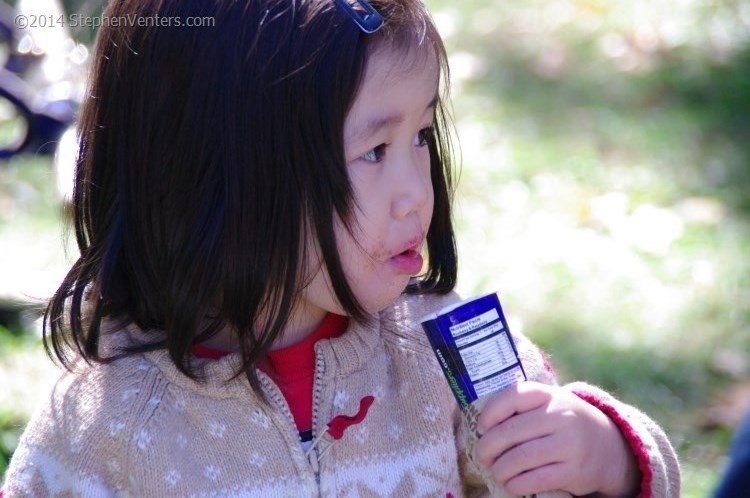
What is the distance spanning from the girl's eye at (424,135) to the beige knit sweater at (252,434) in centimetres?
31

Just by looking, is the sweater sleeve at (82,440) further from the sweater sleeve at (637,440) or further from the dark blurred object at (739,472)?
the dark blurred object at (739,472)

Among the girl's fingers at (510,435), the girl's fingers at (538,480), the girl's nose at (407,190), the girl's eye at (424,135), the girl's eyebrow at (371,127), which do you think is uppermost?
the girl's eyebrow at (371,127)

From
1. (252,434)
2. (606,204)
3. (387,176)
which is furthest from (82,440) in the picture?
(606,204)

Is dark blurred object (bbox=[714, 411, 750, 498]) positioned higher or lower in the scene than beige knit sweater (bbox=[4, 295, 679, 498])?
higher

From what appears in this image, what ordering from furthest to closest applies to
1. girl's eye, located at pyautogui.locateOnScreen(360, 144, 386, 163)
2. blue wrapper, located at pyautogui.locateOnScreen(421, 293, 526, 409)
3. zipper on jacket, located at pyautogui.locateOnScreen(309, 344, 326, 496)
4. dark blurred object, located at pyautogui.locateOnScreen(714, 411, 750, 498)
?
1. zipper on jacket, located at pyautogui.locateOnScreen(309, 344, 326, 496)
2. girl's eye, located at pyautogui.locateOnScreen(360, 144, 386, 163)
3. blue wrapper, located at pyautogui.locateOnScreen(421, 293, 526, 409)
4. dark blurred object, located at pyautogui.locateOnScreen(714, 411, 750, 498)

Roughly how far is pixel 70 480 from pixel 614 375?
1.68 meters

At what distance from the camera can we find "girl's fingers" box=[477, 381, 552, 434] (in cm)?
171

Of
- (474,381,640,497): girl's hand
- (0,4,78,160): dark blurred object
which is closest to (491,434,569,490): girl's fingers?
(474,381,640,497): girl's hand

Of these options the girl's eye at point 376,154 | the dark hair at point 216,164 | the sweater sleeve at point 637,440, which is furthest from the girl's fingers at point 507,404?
the girl's eye at point 376,154

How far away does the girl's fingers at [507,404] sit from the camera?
171 centimetres

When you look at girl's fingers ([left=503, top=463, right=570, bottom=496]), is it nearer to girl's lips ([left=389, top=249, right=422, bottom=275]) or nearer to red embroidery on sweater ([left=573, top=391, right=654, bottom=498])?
red embroidery on sweater ([left=573, top=391, right=654, bottom=498])

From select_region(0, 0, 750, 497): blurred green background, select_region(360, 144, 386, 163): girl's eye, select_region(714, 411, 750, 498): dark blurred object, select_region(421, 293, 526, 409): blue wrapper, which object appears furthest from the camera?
select_region(0, 0, 750, 497): blurred green background

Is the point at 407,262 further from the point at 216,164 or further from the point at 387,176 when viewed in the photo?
the point at 216,164

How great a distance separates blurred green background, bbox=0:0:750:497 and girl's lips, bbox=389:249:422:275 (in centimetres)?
121
